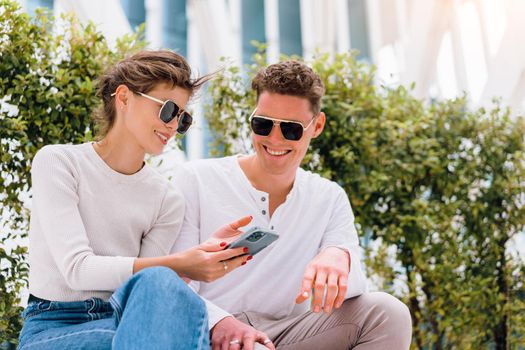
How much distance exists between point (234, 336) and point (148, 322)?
38cm

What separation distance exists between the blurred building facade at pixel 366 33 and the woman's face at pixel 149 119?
1850mm

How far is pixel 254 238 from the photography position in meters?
1.79

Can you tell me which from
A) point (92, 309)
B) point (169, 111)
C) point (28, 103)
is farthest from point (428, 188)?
point (92, 309)

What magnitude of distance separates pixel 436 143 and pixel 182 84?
211 centimetres

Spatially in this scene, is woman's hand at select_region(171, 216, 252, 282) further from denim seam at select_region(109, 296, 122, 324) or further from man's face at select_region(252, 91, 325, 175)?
man's face at select_region(252, 91, 325, 175)

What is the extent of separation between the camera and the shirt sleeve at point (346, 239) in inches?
83.1

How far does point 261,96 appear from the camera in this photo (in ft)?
8.07

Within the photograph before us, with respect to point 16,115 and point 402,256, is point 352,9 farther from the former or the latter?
point 16,115

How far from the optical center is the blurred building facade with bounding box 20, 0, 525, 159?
6195 mm

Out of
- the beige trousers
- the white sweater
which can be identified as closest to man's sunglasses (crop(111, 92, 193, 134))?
the white sweater

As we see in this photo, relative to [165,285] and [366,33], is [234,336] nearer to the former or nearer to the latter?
[165,285]

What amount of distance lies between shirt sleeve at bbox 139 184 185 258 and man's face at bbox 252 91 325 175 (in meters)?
0.39

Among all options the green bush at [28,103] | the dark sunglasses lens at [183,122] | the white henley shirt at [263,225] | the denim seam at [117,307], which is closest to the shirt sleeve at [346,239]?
the white henley shirt at [263,225]

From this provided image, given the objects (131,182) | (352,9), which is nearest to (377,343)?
(131,182)
